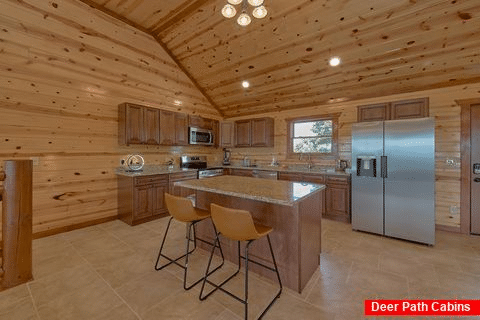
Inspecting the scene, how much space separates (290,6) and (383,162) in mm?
2721

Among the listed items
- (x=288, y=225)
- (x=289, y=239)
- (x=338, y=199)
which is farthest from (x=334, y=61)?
(x=289, y=239)

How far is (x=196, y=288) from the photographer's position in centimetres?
211

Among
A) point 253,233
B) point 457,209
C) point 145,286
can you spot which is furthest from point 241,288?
point 457,209

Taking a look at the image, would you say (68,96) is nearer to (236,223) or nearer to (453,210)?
(236,223)

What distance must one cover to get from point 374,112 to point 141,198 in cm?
466

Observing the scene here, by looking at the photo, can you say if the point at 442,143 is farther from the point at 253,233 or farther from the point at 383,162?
the point at 253,233

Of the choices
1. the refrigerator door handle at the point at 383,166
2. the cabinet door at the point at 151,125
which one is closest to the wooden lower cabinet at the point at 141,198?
the cabinet door at the point at 151,125

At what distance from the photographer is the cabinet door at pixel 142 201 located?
381cm

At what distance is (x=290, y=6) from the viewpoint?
3061mm

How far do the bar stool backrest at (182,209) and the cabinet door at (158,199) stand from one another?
81.9 inches

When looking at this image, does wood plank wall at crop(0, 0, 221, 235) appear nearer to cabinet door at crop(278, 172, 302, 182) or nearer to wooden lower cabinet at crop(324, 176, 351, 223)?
cabinet door at crop(278, 172, 302, 182)

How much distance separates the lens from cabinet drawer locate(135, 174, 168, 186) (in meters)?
3.83

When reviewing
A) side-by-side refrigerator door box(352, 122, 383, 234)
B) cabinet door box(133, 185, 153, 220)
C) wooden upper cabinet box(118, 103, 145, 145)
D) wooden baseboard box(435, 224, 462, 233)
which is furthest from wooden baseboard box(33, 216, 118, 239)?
wooden baseboard box(435, 224, 462, 233)

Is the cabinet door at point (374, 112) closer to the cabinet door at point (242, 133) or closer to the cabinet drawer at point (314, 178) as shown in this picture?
the cabinet drawer at point (314, 178)
